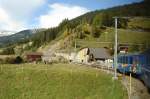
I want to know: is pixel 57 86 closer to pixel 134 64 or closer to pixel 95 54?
pixel 134 64

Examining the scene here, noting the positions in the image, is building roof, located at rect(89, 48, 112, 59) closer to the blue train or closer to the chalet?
the chalet

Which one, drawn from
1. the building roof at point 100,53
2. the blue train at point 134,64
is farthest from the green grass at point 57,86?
the building roof at point 100,53

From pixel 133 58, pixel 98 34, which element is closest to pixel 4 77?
pixel 133 58

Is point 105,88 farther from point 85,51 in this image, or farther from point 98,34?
point 98,34

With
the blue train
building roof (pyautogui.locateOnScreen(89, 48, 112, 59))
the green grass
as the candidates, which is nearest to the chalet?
building roof (pyautogui.locateOnScreen(89, 48, 112, 59))

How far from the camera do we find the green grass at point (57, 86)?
23.4 m

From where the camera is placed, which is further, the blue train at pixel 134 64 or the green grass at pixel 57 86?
the green grass at pixel 57 86

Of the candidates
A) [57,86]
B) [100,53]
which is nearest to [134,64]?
[57,86]

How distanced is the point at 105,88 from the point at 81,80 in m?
4.28

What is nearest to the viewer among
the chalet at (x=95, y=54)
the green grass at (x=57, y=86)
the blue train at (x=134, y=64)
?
the blue train at (x=134, y=64)

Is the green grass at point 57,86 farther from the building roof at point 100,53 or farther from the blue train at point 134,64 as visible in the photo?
the building roof at point 100,53

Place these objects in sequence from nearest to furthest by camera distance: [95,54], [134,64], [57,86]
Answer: [57,86], [134,64], [95,54]

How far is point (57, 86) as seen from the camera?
2636cm

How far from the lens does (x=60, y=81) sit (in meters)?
28.0
